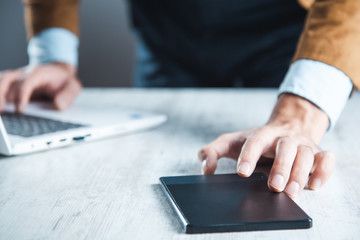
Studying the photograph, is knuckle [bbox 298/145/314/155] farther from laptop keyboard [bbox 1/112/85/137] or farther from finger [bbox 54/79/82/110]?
finger [bbox 54/79/82/110]

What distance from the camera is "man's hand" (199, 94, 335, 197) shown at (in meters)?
0.52

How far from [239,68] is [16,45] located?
195 centimetres

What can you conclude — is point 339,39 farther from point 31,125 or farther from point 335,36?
point 31,125

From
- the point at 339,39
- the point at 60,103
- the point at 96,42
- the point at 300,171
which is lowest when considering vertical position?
the point at 96,42

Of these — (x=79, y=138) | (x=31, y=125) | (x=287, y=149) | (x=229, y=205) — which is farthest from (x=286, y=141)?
(x=31, y=125)

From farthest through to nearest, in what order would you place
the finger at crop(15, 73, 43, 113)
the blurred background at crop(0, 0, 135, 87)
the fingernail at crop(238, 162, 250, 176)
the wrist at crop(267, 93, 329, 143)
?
the blurred background at crop(0, 0, 135, 87)
the finger at crop(15, 73, 43, 113)
the wrist at crop(267, 93, 329, 143)
the fingernail at crop(238, 162, 250, 176)

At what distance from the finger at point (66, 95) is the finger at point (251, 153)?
55cm

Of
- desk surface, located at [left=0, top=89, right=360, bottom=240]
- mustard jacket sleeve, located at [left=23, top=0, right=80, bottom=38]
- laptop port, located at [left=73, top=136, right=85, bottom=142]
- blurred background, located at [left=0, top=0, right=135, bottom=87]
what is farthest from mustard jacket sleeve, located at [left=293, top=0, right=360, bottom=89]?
blurred background, located at [left=0, top=0, right=135, bottom=87]

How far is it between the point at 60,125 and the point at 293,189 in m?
0.46

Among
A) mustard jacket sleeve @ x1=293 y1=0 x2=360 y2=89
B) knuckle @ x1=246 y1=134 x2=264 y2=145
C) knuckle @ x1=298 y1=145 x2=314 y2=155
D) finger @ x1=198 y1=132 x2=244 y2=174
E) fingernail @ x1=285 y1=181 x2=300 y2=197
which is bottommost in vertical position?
finger @ x1=198 y1=132 x2=244 y2=174

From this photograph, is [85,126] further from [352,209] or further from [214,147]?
[352,209]

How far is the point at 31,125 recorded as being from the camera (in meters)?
0.78

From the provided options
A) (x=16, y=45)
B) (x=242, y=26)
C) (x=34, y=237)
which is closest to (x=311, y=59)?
(x=34, y=237)

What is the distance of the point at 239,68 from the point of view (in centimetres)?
143
